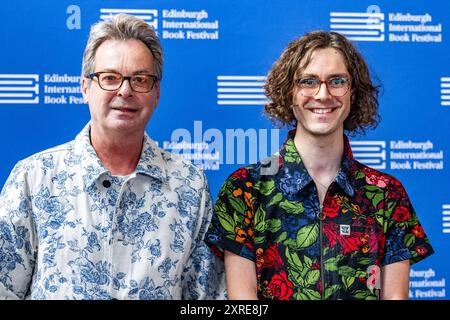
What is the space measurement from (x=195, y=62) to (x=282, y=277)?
4.02 ft

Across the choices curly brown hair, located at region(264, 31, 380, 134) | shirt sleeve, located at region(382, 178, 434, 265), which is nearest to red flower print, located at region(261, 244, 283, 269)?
shirt sleeve, located at region(382, 178, 434, 265)

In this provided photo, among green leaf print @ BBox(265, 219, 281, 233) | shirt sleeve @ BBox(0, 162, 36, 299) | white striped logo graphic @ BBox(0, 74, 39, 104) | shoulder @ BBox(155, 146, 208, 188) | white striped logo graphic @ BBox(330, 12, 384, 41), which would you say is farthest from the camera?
white striped logo graphic @ BBox(330, 12, 384, 41)

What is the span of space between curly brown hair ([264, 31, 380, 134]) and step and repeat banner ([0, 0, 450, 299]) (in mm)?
653

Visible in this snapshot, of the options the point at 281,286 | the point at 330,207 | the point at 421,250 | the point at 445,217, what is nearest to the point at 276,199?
the point at 330,207

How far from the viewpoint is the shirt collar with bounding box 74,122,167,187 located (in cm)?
226

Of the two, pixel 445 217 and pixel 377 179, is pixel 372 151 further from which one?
pixel 377 179

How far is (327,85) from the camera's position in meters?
2.30

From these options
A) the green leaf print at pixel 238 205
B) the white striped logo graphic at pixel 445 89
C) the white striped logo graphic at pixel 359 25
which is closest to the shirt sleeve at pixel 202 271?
the green leaf print at pixel 238 205

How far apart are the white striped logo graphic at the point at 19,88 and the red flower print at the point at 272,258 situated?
1.34 metres

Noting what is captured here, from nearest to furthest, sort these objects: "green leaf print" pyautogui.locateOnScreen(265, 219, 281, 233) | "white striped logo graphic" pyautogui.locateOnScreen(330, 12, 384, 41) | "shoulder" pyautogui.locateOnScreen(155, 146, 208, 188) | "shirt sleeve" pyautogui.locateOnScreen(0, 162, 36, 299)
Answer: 1. "shirt sleeve" pyautogui.locateOnScreen(0, 162, 36, 299)
2. "green leaf print" pyautogui.locateOnScreen(265, 219, 281, 233)
3. "shoulder" pyautogui.locateOnScreen(155, 146, 208, 188)
4. "white striped logo graphic" pyautogui.locateOnScreen(330, 12, 384, 41)

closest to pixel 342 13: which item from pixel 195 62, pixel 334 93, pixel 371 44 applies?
pixel 371 44

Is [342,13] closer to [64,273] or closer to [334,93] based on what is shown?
[334,93]

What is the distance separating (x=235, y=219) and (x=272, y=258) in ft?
0.57

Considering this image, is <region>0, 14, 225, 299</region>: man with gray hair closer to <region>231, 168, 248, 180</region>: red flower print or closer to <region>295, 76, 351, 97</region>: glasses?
<region>231, 168, 248, 180</region>: red flower print
